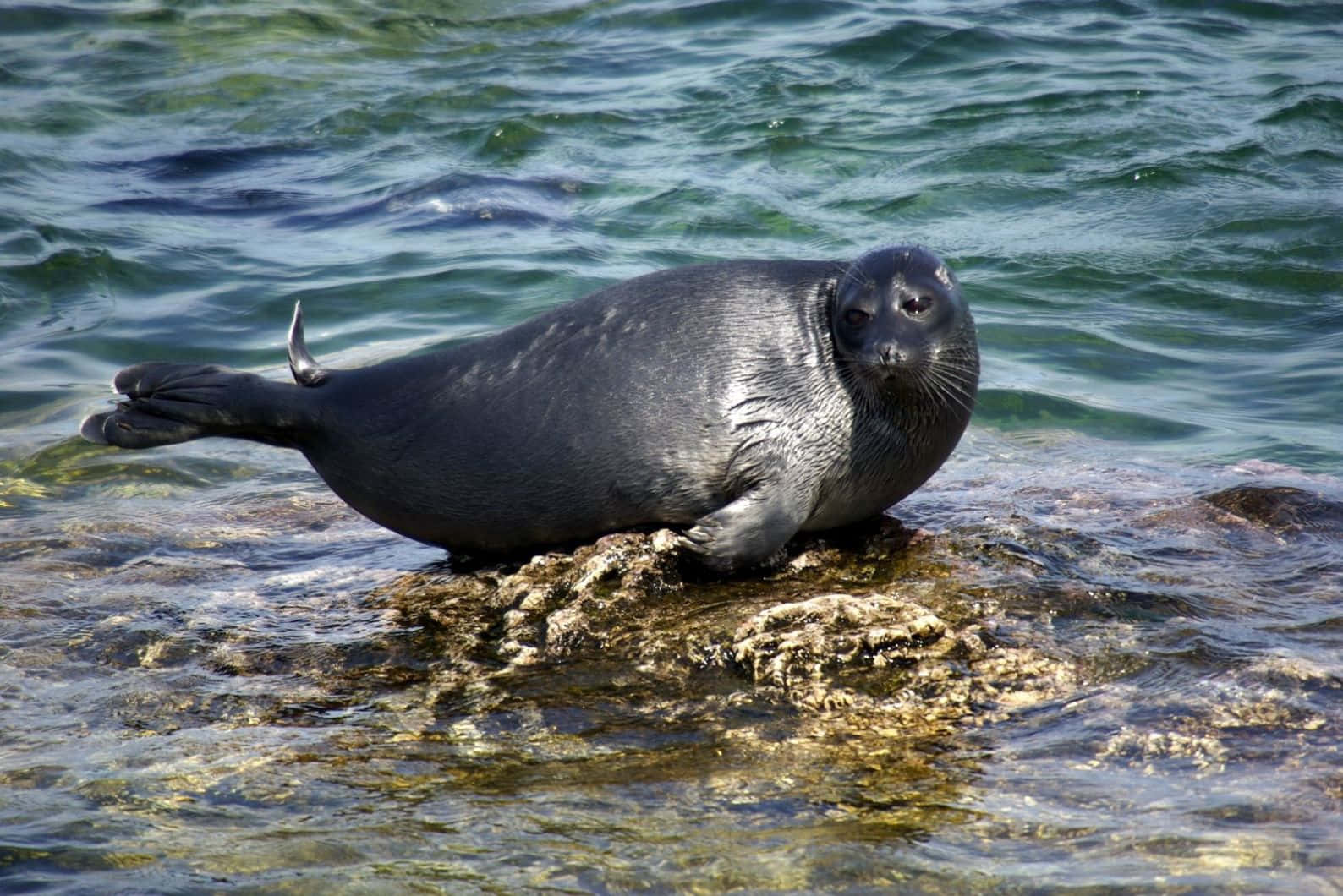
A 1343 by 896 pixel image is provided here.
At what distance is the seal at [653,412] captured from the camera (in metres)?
4.73

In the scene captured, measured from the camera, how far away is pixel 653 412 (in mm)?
4762

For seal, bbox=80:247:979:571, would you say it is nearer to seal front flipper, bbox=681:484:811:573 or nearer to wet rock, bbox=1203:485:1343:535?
seal front flipper, bbox=681:484:811:573

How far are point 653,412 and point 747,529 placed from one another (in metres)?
0.51

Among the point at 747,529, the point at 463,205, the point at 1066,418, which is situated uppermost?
the point at 463,205

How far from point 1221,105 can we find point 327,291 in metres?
6.66

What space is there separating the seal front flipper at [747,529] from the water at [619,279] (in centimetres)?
55

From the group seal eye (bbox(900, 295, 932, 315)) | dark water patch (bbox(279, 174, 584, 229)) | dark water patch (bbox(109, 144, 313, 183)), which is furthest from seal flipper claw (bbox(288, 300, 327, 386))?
dark water patch (bbox(109, 144, 313, 183))

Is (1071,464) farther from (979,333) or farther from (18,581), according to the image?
(18,581)

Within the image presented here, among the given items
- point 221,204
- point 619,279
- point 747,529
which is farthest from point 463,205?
point 747,529

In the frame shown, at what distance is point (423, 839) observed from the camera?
3.13 metres

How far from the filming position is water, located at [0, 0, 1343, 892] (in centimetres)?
320

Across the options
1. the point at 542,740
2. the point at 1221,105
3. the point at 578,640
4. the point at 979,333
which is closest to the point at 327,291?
the point at 979,333

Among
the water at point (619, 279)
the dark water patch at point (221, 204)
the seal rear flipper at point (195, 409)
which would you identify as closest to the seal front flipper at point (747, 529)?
the water at point (619, 279)

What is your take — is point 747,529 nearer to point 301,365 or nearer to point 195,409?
point 301,365
